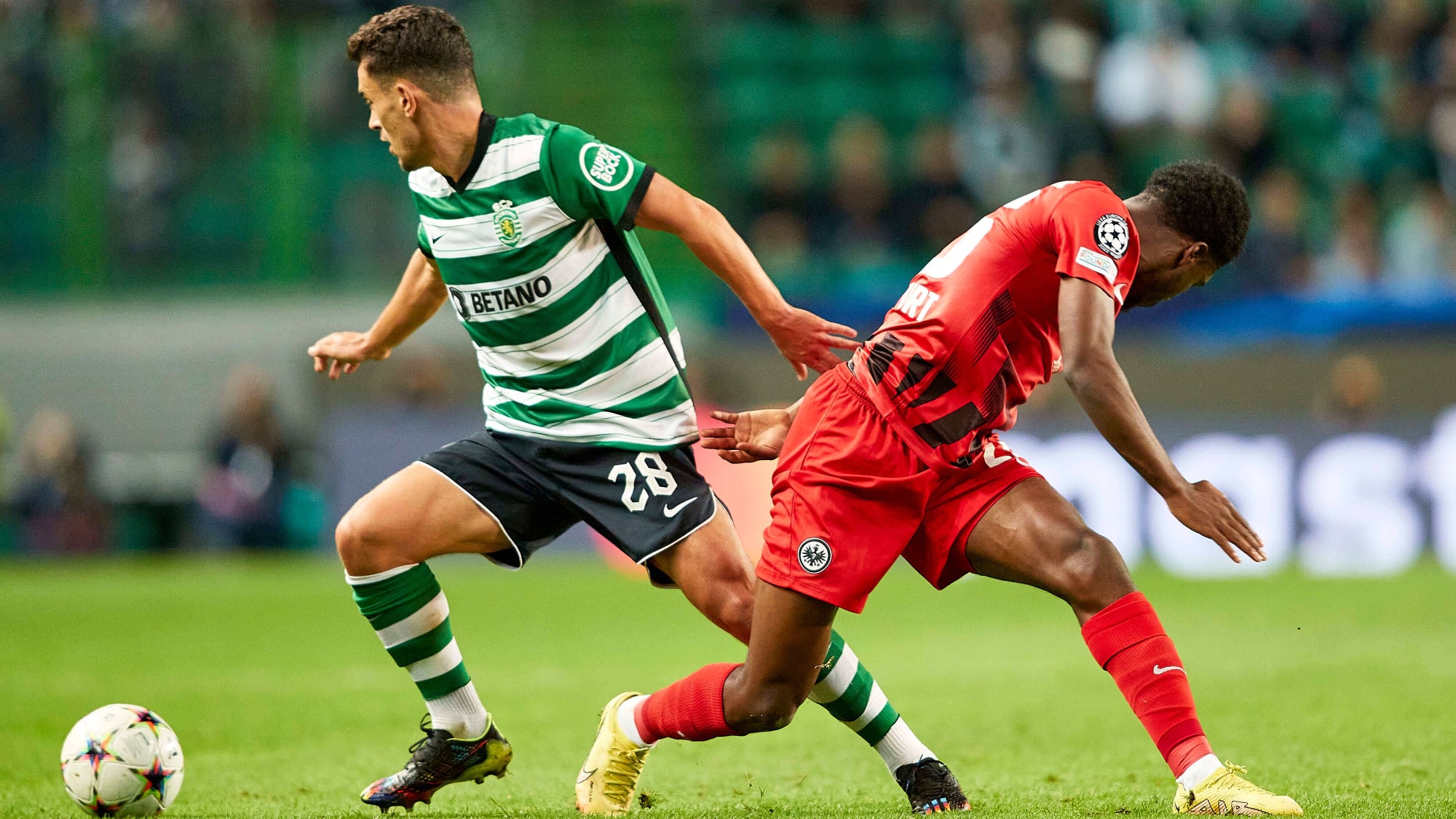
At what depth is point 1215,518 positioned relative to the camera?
3914 millimetres

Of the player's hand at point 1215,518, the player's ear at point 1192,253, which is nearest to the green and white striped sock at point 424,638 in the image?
the player's hand at point 1215,518

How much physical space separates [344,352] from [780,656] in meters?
1.95

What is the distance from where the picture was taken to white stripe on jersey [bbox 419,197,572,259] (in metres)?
4.56

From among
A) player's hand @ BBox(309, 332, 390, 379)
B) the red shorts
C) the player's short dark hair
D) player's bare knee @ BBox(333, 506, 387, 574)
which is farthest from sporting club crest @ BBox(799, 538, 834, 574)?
player's hand @ BBox(309, 332, 390, 379)

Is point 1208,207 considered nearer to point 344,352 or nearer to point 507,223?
point 507,223

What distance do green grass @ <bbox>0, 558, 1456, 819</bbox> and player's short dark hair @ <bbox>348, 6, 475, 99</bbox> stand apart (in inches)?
83.2

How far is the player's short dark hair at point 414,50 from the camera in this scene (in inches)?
178

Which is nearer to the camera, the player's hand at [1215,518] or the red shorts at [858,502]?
the player's hand at [1215,518]

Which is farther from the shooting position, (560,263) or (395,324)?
(395,324)

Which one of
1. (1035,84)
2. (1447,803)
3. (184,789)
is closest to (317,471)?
(1035,84)

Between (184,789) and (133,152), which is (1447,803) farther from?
(133,152)

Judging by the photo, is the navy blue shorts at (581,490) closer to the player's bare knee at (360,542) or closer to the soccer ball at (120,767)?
the player's bare knee at (360,542)

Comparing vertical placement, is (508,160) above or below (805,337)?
above

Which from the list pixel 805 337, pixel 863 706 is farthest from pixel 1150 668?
pixel 805 337
